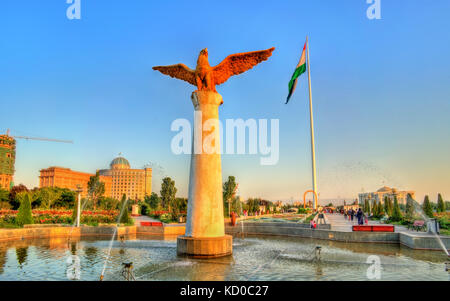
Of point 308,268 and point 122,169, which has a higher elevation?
point 122,169

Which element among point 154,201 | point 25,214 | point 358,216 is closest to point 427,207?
point 358,216

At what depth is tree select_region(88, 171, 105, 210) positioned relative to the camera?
55.3 metres

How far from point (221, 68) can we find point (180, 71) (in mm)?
2031

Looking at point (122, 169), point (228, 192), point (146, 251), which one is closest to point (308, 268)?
point (146, 251)

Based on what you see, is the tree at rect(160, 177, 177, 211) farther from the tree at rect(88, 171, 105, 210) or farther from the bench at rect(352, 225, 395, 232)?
the bench at rect(352, 225, 395, 232)

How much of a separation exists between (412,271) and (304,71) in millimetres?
25192

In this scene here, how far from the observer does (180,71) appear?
15.3 meters

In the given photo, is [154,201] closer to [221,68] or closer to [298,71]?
[298,71]

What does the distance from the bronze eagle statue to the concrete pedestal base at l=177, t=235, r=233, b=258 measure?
6.44 metres

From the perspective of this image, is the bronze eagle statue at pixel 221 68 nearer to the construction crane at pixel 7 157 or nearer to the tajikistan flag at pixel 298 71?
the tajikistan flag at pixel 298 71

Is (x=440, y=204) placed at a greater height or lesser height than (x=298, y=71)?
lesser

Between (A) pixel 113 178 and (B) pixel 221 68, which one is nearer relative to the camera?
(B) pixel 221 68
